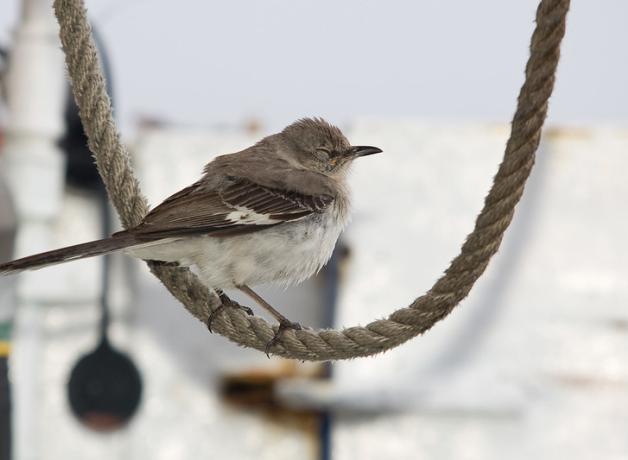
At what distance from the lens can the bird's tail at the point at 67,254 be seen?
3453 millimetres

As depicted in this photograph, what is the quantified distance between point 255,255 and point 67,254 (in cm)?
104

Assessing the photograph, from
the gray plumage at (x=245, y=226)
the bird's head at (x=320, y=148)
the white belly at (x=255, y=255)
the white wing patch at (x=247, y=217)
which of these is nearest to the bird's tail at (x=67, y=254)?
the gray plumage at (x=245, y=226)

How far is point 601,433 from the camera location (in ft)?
24.7

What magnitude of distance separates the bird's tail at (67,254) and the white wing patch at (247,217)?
66 cm

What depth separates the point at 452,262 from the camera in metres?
3.32

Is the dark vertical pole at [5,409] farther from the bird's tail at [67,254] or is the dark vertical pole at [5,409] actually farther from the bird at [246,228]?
the bird's tail at [67,254]

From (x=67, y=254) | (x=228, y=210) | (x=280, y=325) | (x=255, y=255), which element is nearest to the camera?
(x=67, y=254)

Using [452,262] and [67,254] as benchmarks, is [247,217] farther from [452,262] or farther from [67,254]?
[452,262]

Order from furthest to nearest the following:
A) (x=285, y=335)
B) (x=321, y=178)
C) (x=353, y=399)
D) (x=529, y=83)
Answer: (x=353, y=399)
(x=321, y=178)
(x=285, y=335)
(x=529, y=83)

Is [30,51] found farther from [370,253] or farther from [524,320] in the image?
[524,320]

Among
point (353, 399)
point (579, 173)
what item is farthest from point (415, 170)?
point (353, 399)

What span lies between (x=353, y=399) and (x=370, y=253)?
1.12m

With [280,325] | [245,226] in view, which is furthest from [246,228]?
[280,325]

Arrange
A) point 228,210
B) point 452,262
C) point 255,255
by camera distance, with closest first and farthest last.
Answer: point 452,262, point 255,255, point 228,210
